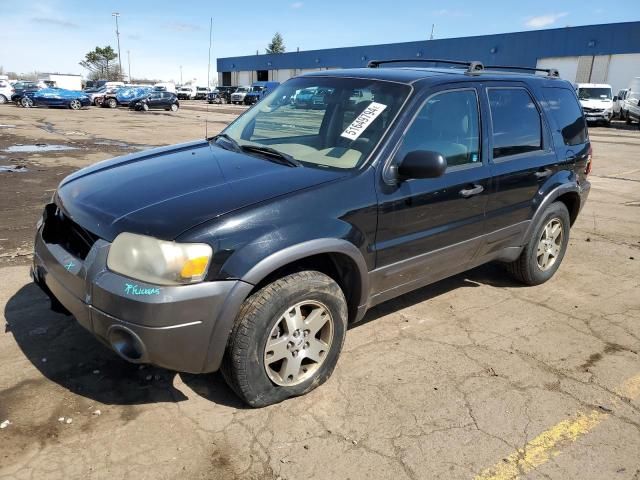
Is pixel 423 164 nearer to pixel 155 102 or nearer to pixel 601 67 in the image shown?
pixel 155 102

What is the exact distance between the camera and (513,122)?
405 centimetres

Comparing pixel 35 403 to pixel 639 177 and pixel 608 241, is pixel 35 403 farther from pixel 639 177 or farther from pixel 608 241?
pixel 639 177

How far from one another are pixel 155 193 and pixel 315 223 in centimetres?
87

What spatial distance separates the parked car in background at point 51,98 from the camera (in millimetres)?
32594

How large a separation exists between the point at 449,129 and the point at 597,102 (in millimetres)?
27962

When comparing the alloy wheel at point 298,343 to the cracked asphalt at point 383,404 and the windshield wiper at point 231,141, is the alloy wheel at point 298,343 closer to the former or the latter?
the cracked asphalt at point 383,404

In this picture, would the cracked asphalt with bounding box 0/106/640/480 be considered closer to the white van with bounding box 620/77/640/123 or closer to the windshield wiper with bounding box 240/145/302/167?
the windshield wiper with bounding box 240/145/302/167

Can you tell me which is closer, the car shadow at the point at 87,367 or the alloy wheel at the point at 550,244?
the car shadow at the point at 87,367

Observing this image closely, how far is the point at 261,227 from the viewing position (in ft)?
8.36

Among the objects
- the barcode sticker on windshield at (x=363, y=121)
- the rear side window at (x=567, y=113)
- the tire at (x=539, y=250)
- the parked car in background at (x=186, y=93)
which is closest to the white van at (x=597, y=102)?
the rear side window at (x=567, y=113)

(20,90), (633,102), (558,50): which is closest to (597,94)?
(633,102)

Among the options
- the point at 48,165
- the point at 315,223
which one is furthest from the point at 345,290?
the point at 48,165

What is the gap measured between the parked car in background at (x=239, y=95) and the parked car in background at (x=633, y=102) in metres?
32.2

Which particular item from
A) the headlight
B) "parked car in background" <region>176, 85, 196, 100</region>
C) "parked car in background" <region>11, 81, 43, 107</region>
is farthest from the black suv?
"parked car in background" <region>176, 85, 196, 100</region>
